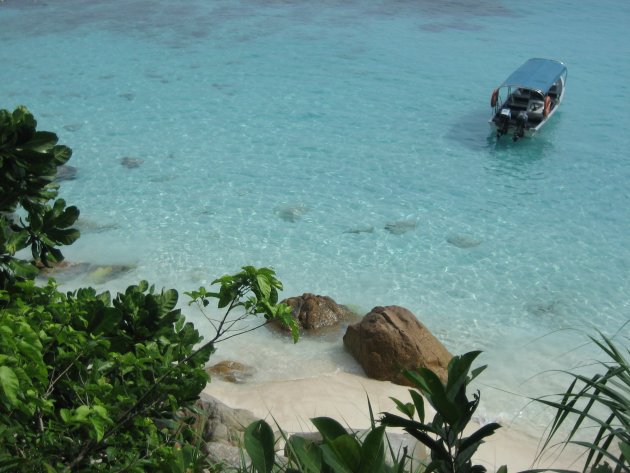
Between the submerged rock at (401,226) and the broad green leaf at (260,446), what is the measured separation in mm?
10212

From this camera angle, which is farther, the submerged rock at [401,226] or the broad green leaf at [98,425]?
the submerged rock at [401,226]

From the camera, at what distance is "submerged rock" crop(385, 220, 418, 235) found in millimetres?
13163

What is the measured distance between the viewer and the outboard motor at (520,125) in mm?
16656

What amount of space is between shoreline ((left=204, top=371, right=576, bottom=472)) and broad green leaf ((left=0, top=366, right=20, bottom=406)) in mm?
4990

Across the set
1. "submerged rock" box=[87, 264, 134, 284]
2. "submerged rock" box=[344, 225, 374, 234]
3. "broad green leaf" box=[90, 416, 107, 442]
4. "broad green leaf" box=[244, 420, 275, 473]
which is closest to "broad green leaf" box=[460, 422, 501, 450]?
"broad green leaf" box=[244, 420, 275, 473]

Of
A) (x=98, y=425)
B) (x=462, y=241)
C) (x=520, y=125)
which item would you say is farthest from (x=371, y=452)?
(x=520, y=125)

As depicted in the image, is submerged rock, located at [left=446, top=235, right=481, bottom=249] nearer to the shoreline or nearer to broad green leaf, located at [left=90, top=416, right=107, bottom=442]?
the shoreline

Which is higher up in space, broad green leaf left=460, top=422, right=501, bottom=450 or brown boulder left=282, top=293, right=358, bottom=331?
broad green leaf left=460, top=422, right=501, bottom=450

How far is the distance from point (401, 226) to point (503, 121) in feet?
16.3

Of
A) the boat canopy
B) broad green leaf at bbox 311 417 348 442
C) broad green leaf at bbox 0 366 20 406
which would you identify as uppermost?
broad green leaf at bbox 311 417 348 442

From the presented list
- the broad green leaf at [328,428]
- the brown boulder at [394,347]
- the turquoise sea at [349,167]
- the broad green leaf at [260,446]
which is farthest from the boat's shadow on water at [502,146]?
the broad green leaf at [328,428]

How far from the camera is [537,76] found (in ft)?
57.9

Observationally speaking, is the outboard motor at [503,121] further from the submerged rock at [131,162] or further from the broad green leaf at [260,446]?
the broad green leaf at [260,446]

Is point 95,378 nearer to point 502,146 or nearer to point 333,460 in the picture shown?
point 333,460
